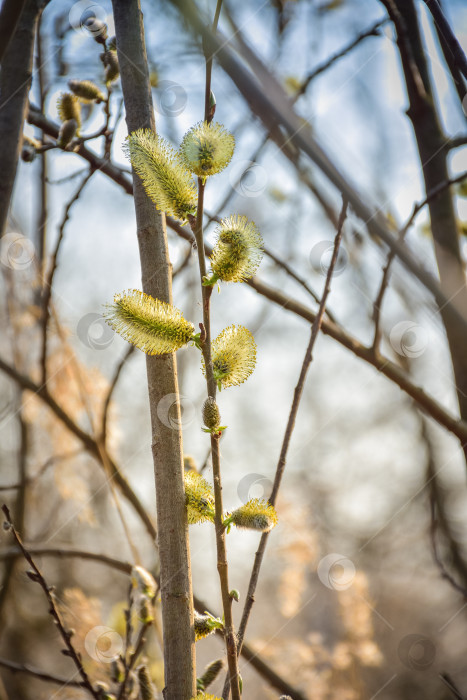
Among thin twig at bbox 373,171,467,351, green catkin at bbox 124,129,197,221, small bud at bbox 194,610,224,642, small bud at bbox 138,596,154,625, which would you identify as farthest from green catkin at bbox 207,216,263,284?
thin twig at bbox 373,171,467,351

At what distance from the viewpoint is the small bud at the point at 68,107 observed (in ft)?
3.36

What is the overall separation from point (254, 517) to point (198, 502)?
0.06m

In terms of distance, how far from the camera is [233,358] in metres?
0.55

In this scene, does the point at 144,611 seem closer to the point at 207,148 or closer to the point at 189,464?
the point at 189,464

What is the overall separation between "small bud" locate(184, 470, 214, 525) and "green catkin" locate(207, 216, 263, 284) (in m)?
0.21

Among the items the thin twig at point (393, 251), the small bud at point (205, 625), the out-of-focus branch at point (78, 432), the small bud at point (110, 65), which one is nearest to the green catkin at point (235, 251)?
the small bud at point (205, 625)

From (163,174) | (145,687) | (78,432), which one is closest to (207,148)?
(163,174)

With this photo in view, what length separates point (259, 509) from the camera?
1.72ft

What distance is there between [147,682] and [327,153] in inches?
37.9

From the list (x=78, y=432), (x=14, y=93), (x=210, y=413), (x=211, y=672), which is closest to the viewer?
(x=210, y=413)

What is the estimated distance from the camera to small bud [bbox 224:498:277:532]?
1.68 feet

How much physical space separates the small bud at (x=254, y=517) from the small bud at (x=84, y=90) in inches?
34.1

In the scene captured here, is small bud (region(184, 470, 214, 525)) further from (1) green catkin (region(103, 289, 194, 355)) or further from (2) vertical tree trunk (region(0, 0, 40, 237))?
(2) vertical tree trunk (region(0, 0, 40, 237))

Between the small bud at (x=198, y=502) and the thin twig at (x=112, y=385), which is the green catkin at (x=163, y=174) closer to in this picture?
the small bud at (x=198, y=502)
